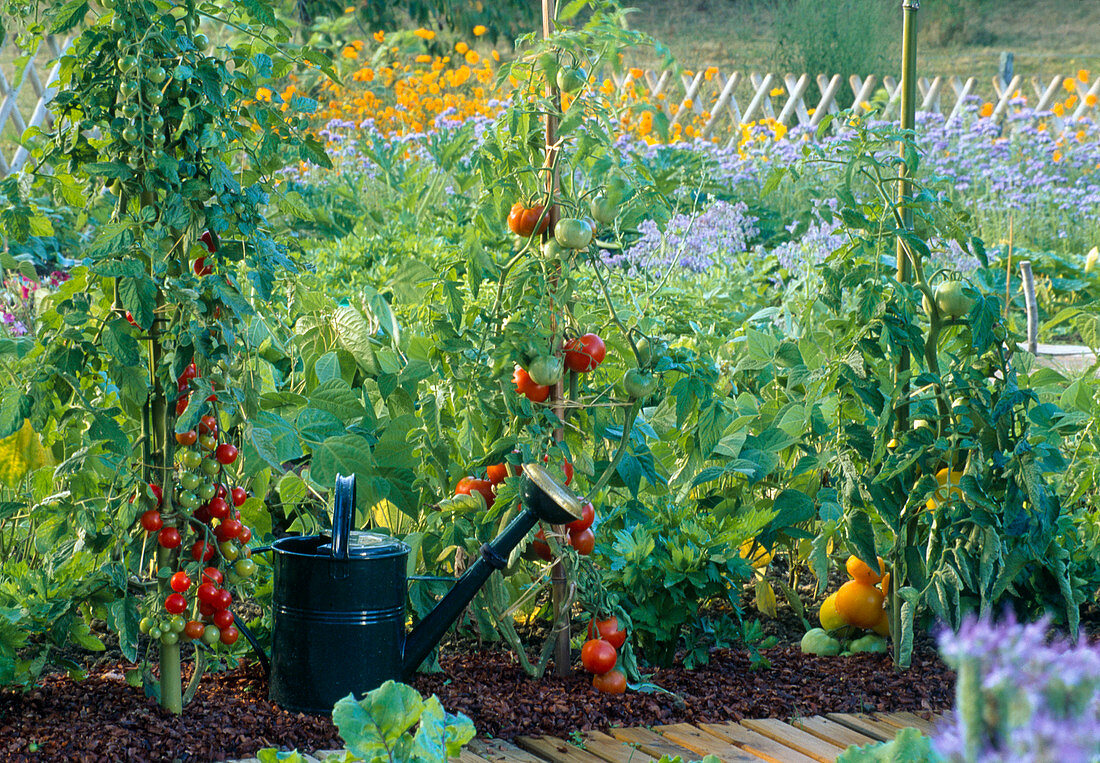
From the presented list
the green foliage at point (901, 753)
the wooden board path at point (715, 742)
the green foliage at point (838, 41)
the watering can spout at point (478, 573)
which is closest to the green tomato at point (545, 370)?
the watering can spout at point (478, 573)

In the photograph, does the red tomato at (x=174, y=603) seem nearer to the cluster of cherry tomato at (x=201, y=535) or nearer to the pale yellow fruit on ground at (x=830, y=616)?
the cluster of cherry tomato at (x=201, y=535)

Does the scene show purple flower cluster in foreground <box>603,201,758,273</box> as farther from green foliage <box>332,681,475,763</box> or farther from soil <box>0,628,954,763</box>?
green foliage <box>332,681,475,763</box>

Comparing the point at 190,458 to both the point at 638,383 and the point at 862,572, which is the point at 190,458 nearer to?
the point at 638,383

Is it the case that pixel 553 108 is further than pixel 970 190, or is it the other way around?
pixel 970 190

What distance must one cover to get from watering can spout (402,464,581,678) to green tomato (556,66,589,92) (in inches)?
24.2

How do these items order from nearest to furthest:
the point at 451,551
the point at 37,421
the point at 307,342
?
1. the point at 37,421
2. the point at 451,551
3. the point at 307,342

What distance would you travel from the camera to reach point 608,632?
6.03ft

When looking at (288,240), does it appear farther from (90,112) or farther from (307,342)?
(307,342)

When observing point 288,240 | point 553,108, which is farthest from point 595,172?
point 288,240

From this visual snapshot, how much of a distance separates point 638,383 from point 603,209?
300 millimetres

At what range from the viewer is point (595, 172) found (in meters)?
1.70

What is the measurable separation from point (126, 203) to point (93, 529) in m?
0.48

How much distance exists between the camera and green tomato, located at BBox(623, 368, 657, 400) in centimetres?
174

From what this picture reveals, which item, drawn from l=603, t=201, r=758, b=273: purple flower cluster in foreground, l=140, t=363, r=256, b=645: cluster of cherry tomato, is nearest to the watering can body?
l=140, t=363, r=256, b=645: cluster of cherry tomato
